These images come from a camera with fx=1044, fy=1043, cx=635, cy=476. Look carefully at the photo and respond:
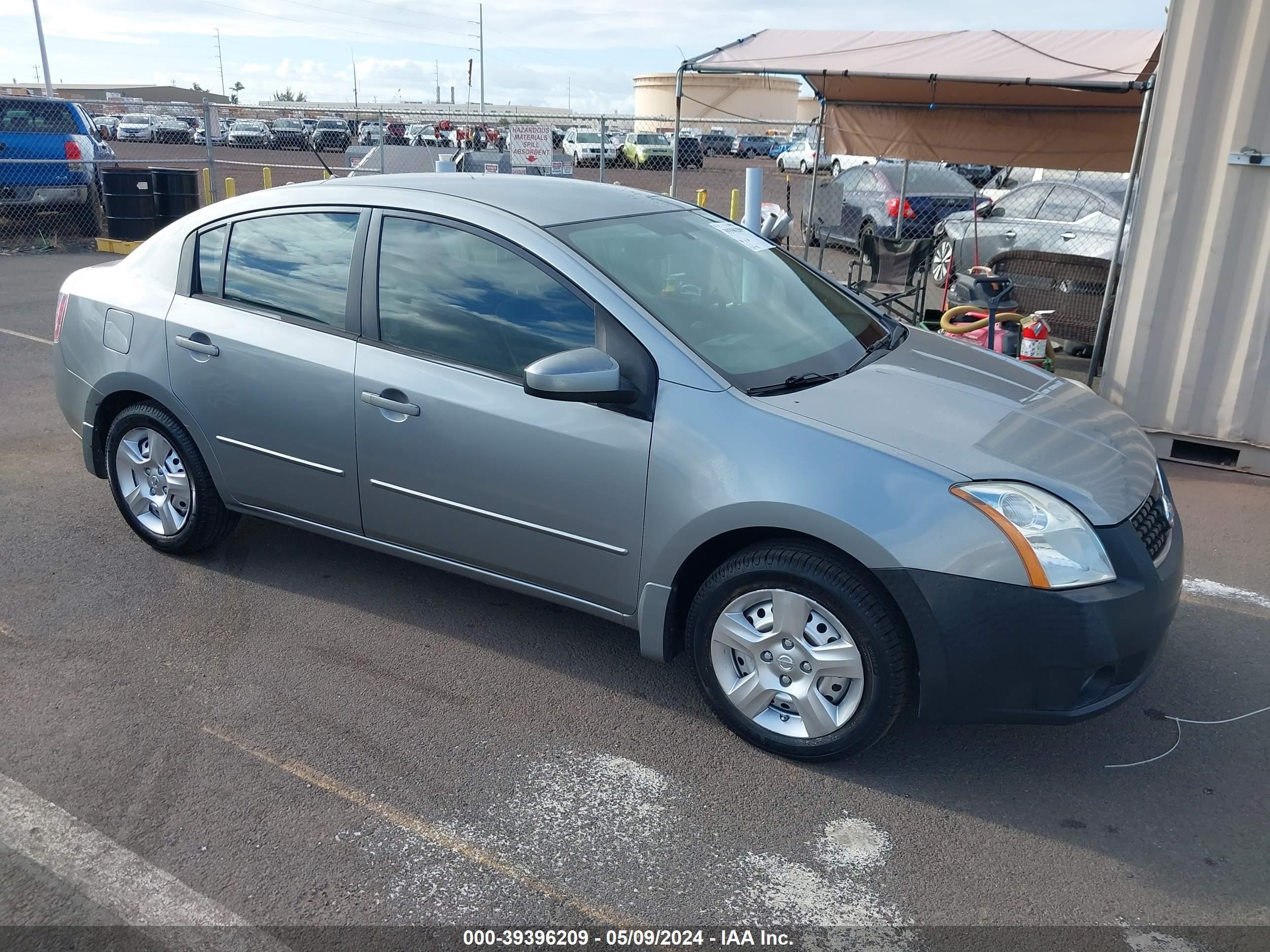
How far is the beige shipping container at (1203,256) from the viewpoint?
5.84 metres

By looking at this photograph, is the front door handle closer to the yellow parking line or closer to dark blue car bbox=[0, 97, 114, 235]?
the yellow parking line

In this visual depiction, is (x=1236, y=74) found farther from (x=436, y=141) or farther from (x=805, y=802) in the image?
(x=436, y=141)

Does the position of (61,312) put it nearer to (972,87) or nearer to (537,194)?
(537,194)

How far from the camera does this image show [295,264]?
416 centimetres

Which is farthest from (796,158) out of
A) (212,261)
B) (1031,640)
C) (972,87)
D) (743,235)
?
(1031,640)

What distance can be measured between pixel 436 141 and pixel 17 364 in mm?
26608

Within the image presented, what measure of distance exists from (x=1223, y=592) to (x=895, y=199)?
414 inches

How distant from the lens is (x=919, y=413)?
3.34 meters

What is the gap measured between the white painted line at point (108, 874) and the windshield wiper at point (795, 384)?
6.77ft

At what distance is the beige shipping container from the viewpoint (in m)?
5.84

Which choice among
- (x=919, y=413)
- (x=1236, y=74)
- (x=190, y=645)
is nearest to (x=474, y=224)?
(x=919, y=413)

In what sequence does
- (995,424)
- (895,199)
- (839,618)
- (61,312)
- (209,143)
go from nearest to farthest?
1. (839,618)
2. (995,424)
3. (61,312)
4. (895,199)
5. (209,143)

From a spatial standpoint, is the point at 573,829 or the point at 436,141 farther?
the point at 436,141

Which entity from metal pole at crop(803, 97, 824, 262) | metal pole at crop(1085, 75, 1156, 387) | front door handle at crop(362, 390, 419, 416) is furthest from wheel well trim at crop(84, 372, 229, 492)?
metal pole at crop(803, 97, 824, 262)
